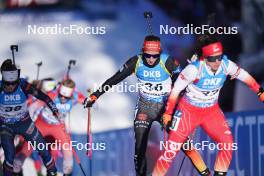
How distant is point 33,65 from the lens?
23.9ft

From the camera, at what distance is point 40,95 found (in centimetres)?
673

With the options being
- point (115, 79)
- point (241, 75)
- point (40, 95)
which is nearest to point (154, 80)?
point (115, 79)

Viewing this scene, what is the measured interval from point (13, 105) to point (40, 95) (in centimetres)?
24

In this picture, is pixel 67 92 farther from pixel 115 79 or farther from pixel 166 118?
pixel 166 118

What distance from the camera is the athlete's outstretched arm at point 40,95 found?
22.0ft

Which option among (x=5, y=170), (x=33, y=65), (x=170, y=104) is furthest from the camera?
(x=33, y=65)

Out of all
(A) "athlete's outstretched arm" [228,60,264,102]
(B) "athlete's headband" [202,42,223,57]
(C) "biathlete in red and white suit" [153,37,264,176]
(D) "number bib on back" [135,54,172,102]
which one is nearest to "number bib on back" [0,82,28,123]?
(D) "number bib on back" [135,54,172,102]

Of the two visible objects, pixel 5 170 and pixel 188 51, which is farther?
pixel 188 51

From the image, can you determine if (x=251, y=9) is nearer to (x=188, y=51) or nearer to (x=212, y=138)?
(x=188, y=51)

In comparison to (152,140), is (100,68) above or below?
above

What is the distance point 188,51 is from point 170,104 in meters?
1.31

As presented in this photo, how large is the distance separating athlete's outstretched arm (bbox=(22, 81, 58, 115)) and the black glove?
10.1 inches

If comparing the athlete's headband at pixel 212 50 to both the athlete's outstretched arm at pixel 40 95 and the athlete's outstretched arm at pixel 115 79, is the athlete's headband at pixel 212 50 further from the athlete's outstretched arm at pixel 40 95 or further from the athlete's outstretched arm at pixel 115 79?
the athlete's outstretched arm at pixel 40 95

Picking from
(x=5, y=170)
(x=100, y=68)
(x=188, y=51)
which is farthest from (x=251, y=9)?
(x=5, y=170)
